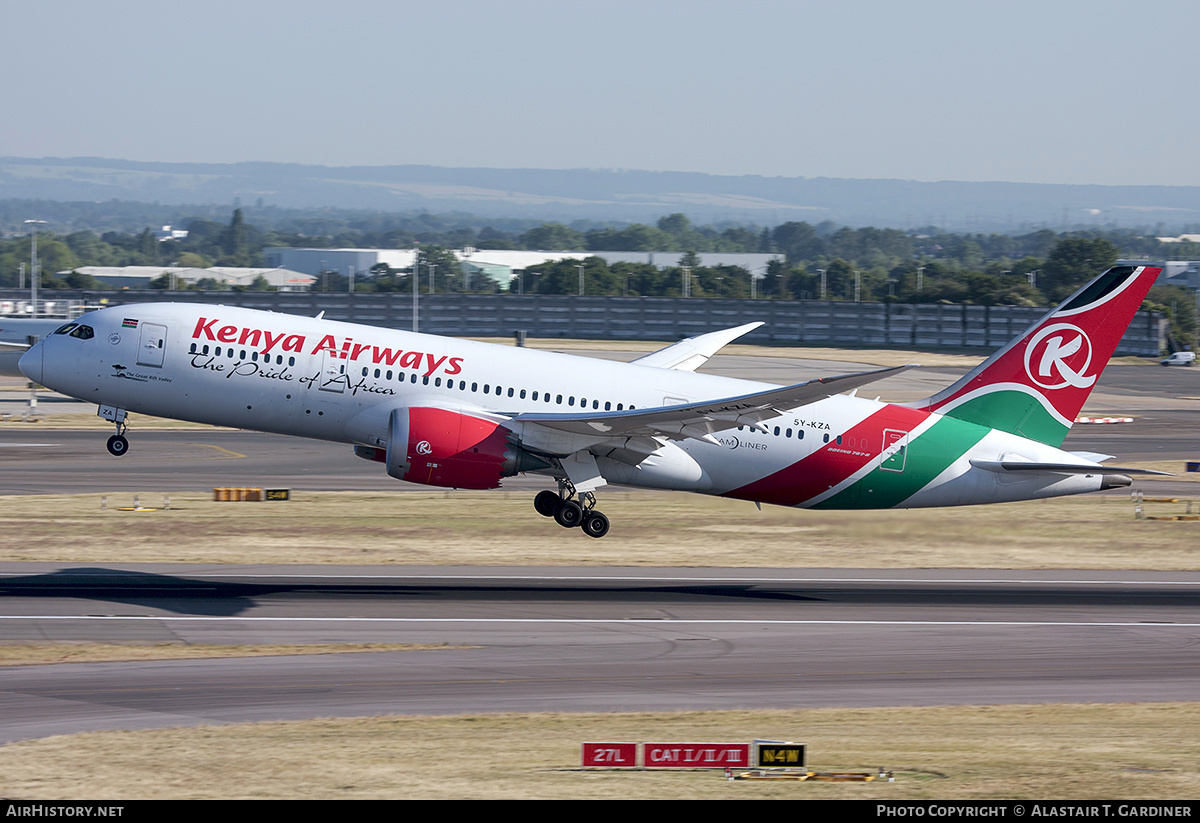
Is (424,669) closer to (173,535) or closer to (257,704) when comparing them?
(257,704)

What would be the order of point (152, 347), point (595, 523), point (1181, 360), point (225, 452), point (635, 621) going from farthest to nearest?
point (1181, 360) < point (225, 452) < point (595, 523) < point (152, 347) < point (635, 621)

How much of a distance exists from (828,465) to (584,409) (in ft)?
23.8

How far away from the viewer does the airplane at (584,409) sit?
34.0 metres

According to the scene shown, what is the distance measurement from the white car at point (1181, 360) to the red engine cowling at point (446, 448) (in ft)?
394

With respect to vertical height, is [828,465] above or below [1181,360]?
below

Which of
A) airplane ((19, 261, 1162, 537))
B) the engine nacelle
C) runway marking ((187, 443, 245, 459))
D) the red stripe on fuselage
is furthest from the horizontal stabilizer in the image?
runway marking ((187, 443, 245, 459))

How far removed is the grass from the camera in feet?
65.2

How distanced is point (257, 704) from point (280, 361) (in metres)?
11.9

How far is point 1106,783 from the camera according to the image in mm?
20594

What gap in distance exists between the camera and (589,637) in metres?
31.2

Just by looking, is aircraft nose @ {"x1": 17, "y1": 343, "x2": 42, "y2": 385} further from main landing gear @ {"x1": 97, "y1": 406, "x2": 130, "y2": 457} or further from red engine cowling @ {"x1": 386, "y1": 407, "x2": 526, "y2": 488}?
red engine cowling @ {"x1": 386, "y1": 407, "x2": 526, "y2": 488}

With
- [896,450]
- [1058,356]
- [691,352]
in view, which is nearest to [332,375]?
[691,352]

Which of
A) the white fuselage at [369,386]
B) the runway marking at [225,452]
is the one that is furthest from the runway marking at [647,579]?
the runway marking at [225,452]

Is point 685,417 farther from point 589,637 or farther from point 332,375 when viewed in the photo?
point 332,375
